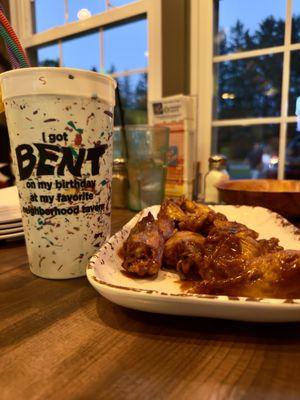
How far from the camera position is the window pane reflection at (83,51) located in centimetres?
196

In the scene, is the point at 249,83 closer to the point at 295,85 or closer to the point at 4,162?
the point at 295,85

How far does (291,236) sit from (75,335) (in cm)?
48

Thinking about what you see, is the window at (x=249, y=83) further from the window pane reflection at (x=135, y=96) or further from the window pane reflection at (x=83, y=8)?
the window pane reflection at (x=83, y=8)

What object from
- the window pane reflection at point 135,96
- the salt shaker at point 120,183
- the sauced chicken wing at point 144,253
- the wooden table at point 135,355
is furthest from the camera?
the window pane reflection at point 135,96

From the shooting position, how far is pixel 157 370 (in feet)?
0.96

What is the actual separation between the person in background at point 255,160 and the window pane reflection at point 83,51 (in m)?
1.08

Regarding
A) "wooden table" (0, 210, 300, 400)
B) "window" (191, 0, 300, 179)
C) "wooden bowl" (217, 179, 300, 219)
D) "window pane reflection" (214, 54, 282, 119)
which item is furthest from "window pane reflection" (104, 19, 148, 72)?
"wooden table" (0, 210, 300, 400)

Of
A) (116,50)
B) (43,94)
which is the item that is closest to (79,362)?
(43,94)

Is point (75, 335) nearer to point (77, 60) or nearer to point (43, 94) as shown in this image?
point (43, 94)

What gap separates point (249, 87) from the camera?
1.55m

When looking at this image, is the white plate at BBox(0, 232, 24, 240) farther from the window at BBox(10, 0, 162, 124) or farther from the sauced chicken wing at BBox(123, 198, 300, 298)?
the window at BBox(10, 0, 162, 124)

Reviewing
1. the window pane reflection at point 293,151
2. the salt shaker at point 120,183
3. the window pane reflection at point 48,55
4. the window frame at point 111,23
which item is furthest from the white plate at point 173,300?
the window pane reflection at point 48,55

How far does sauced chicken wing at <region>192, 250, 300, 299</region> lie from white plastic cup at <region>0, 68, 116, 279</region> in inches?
8.6

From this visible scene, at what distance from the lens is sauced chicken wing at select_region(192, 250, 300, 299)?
0.36 metres
